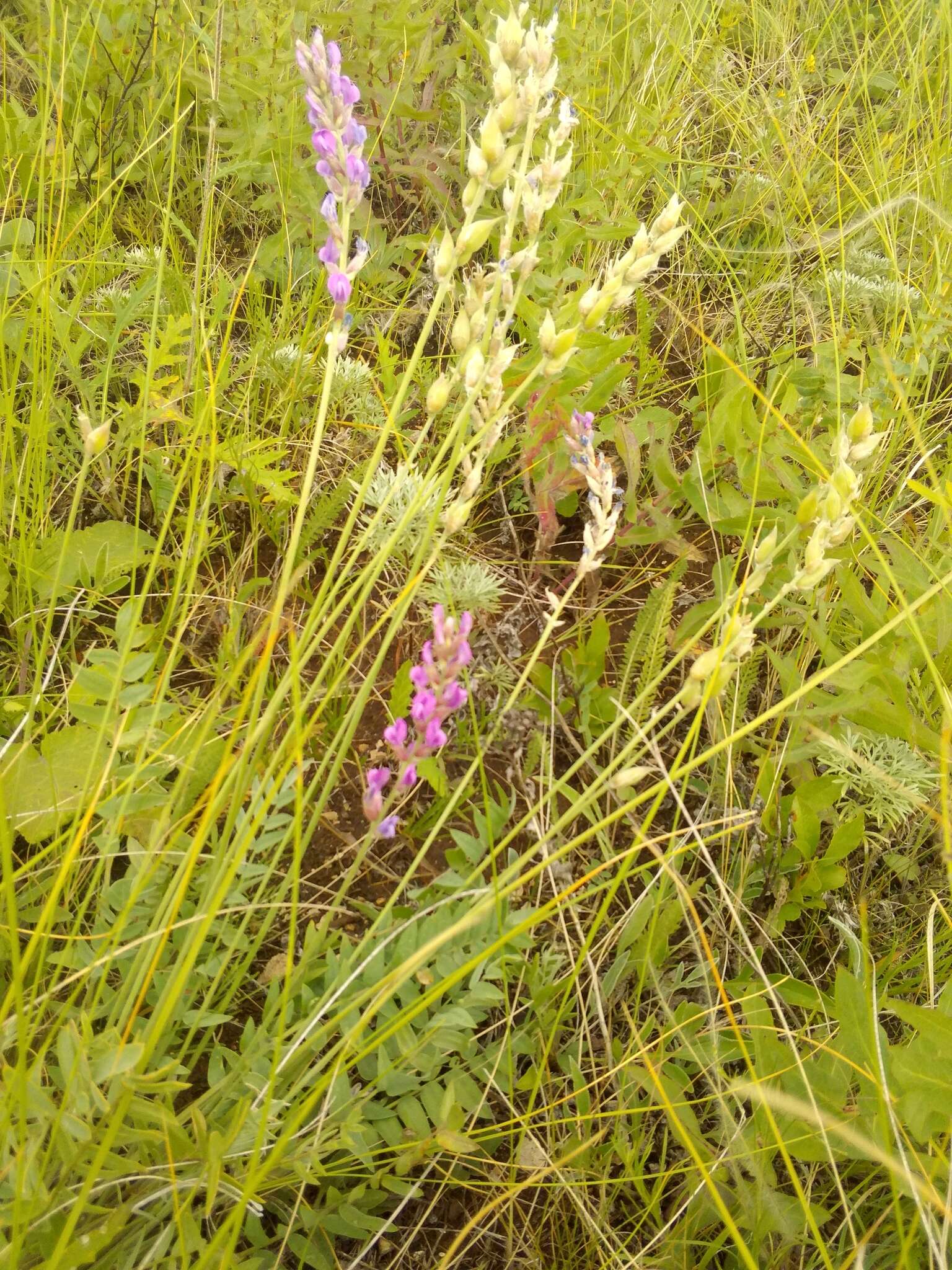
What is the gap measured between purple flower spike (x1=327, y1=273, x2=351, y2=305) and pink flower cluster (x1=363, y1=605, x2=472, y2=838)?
34 centimetres

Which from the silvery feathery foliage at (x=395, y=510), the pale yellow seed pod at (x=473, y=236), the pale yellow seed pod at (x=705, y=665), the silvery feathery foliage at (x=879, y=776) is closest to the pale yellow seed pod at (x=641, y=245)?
the pale yellow seed pod at (x=473, y=236)

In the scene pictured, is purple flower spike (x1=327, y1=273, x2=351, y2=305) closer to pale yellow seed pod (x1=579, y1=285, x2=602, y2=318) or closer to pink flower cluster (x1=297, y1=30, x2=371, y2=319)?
pink flower cluster (x1=297, y1=30, x2=371, y2=319)

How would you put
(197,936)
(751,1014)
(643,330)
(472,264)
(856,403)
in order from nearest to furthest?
(197,936)
(751,1014)
(856,403)
(643,330)
(472,264)

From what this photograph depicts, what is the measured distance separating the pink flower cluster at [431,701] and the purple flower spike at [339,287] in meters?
0.34

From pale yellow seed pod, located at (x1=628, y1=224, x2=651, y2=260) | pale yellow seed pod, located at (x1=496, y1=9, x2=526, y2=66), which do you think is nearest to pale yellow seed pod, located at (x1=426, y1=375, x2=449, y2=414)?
pale yellow seed pod, located at (x1=628, y1=224, x2=651, y2=260)

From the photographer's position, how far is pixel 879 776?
1330 millimetres

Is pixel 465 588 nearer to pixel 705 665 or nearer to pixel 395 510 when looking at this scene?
pixel 395 510

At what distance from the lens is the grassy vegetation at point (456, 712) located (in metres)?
0.94

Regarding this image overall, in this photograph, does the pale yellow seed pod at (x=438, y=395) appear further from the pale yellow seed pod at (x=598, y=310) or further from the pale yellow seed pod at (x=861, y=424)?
the pale yellow seed pod at (x=861, y=424)

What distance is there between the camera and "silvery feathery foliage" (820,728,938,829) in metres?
1.37

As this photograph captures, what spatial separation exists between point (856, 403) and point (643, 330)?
458 millimetres

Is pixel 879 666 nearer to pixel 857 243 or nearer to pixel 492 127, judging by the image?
pixel 492 127

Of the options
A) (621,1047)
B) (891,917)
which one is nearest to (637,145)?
(891,917)

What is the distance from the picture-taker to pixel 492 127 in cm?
90
